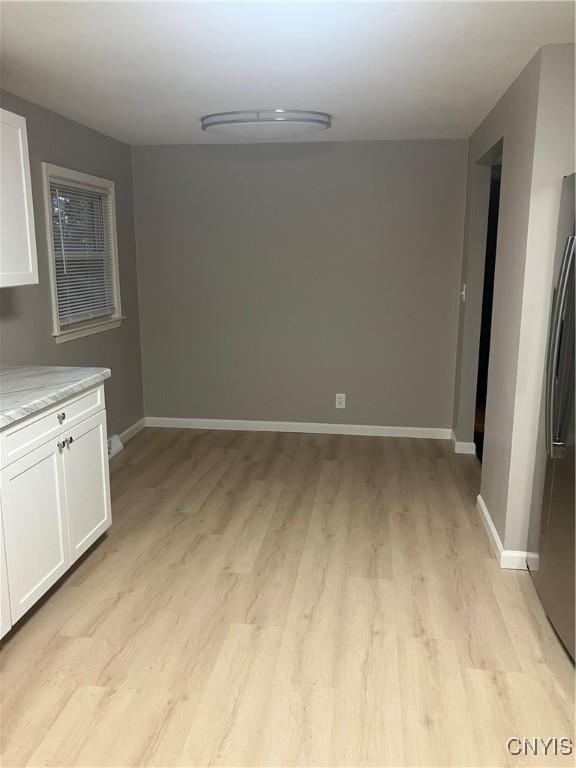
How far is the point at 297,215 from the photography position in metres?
4.92

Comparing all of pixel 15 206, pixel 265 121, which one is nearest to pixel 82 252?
pixel 15 206

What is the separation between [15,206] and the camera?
9.16ft

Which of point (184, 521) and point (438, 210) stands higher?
point (438, 210)

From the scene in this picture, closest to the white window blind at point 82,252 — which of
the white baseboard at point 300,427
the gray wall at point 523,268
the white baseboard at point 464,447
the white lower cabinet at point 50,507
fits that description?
the white baseboard at point 300,427

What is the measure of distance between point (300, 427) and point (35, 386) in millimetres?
2890

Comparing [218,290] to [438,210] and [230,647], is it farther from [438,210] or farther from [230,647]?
[230,647]

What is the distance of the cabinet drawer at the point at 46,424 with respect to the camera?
2.30 meters

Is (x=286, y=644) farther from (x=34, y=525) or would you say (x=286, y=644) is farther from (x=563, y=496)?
(x=563, y=496)

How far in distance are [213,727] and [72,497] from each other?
1.26 m

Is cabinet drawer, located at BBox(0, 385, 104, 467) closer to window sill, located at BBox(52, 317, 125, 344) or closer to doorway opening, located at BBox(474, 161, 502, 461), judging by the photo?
window sill, located at BBox(52, 317, 125, 344)

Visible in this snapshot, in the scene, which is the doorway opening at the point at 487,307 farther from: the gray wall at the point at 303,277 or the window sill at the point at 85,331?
the window sill at the point at 85,331

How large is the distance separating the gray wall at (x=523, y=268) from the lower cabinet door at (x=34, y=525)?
2.09 metres

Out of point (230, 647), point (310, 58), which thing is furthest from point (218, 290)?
point (230, 647)

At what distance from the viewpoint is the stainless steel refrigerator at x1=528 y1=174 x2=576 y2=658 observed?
2316mm
